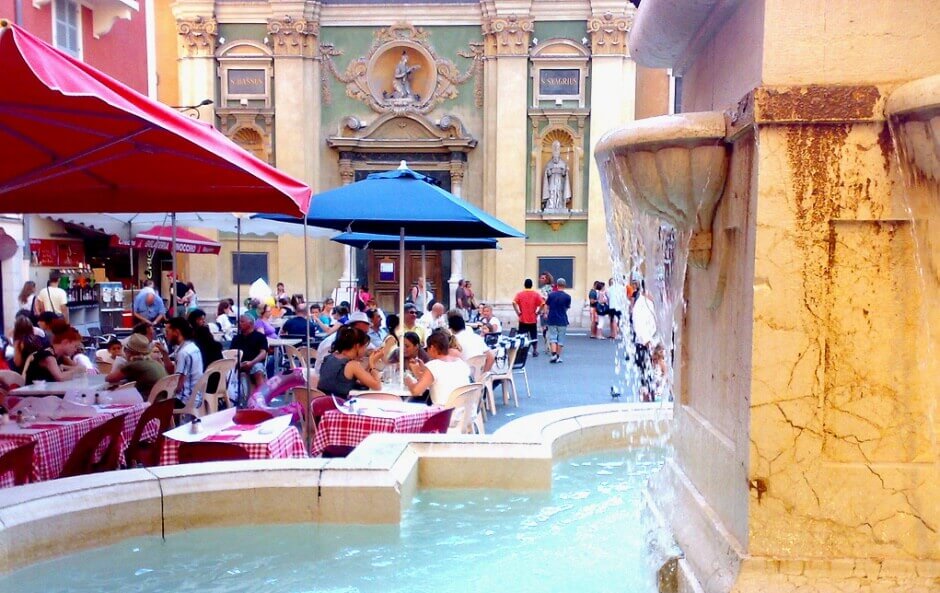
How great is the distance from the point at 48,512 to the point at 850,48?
352cm

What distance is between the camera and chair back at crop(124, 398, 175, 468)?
544 cm

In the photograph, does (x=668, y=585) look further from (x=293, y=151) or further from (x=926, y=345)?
(x=293, y=151)

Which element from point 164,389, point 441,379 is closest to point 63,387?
point 164,389

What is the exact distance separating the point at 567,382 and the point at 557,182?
10300mm

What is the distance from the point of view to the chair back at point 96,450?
15.8ft

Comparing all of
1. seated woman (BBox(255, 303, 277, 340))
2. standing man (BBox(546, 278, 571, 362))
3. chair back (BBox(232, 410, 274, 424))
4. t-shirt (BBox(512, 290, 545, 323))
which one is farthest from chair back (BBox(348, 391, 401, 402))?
standing man (BBox(546, 278, 571, 362))

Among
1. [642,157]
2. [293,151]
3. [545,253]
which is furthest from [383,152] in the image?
→ [642,157]

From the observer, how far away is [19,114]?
4.44 metres

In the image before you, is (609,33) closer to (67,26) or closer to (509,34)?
(509,34)

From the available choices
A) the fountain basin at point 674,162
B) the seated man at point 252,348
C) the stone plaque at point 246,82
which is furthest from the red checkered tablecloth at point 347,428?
the stone plaque at point 246,82

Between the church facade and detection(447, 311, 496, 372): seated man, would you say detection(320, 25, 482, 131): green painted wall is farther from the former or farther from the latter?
detection(447, 311, 496, 372): seated man

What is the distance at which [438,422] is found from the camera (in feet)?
18.5

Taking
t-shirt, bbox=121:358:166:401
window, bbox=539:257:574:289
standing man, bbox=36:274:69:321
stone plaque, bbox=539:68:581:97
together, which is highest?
stone plaque, bbox=539:68:581:97

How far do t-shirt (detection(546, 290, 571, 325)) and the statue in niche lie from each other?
6.85 metres
